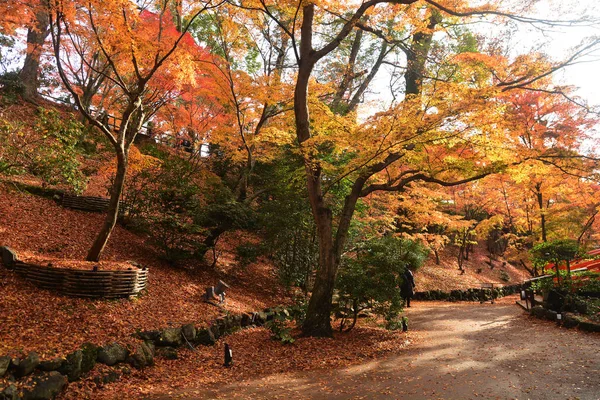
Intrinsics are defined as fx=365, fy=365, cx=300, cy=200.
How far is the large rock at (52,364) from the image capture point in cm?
418

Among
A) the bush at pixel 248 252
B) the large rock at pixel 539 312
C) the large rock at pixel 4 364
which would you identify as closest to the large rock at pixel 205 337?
the large rock at pixel 4 364

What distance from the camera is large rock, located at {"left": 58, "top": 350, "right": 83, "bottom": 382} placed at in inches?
172

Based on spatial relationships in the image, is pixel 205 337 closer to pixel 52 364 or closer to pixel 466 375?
pixel 52 364

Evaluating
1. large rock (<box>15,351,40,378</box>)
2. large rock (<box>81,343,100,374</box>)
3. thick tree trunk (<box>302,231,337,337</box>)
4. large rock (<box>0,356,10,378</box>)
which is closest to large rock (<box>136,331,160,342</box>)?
large rock (<box>81,343,100,374</box>)

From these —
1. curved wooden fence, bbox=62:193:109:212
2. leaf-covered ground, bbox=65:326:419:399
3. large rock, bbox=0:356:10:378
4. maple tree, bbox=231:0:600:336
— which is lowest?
leaf-covered ground, bbox=65:326:419:399

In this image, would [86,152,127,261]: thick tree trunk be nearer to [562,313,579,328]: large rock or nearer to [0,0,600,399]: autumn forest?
[0,0,600,399]: autumn forest

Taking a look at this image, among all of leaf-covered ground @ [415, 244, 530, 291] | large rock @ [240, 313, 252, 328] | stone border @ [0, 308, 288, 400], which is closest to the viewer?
stone border @ [0, 308, 288, 400]

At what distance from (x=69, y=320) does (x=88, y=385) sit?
4.41 ft

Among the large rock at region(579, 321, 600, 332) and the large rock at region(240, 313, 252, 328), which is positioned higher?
the large rock at region(579, 321, 600, 332)

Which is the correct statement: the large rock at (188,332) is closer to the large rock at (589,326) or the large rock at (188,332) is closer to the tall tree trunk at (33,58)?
the large rock at (589,326)

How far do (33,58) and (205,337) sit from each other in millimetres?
15689

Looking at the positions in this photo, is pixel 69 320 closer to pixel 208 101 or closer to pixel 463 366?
pixel 463 366

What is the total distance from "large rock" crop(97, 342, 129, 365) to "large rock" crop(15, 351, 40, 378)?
862mm

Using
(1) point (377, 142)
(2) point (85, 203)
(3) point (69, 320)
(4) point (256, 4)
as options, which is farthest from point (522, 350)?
(2) point (85, 203)
